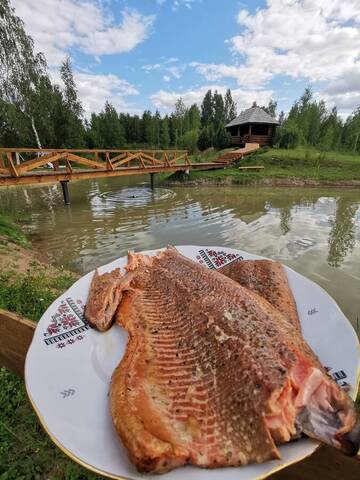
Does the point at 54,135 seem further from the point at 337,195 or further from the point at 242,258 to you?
the point at 242,258

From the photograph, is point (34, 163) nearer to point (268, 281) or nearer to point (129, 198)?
point (129, 198)

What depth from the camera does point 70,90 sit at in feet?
116

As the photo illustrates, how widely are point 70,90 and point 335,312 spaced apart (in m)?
42.8

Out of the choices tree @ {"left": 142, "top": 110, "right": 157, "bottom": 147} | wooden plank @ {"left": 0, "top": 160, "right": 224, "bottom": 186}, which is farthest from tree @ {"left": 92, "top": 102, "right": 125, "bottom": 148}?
wooden plank @ {"left": 0, "top": 160, "right": 224, "bottom": 186}

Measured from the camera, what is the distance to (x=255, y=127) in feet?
103

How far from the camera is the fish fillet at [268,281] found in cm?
215

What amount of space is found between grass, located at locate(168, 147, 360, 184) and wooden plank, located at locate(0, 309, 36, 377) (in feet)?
62.1

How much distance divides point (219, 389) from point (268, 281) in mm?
→ 1248

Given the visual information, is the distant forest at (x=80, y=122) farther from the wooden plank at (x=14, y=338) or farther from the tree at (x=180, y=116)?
the wooden plank at (x=14, y=338)

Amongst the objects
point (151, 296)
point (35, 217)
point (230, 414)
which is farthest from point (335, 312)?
point (35, 217)

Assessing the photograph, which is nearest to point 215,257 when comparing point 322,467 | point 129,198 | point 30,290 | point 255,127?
point 322,467

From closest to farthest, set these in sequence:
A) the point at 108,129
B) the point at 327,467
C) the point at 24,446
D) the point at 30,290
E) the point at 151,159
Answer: the point at 327,467 < the point at 24,446 < the point at 30,290 < the point at 151,159 < the point at 108,129

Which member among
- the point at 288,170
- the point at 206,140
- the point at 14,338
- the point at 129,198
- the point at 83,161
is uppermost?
the point at 206,140

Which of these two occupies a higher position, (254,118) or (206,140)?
(254,118)
